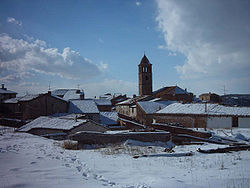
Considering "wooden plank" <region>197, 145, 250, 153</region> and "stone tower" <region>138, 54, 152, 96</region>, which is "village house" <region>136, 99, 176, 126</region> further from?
"wooden plank" <region>197, 145, 250, 153</region>

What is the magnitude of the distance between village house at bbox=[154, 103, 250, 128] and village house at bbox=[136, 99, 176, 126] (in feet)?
17.5

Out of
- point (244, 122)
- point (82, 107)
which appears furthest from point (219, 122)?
point (82, 107)

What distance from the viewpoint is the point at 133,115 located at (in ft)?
141

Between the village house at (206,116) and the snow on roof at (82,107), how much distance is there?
11.3 m

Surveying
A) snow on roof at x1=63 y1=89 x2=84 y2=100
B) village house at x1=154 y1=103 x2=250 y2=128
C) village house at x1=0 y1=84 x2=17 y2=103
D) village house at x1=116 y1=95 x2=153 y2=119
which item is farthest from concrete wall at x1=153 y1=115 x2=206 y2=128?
village house at x1=0 y1=84 x2=17 y2=103

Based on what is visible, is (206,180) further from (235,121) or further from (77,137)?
(235,121)

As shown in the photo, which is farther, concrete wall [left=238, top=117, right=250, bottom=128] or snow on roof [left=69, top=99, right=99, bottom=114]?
snow on roof [left=69, top=99, right=99, bottom=114]

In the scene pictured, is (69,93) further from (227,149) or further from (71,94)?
(227,149)

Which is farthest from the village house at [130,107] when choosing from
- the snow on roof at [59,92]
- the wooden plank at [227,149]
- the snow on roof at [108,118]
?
the wooden plank at [227,149]

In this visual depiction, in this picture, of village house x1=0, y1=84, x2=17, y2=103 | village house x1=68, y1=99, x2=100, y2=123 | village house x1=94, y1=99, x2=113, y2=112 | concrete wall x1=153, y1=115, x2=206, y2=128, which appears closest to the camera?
concrete wall x1=153, y1=115, x2=206, y2=128

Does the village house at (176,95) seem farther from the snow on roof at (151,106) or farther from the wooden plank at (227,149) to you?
the wooden plank at (227,149)

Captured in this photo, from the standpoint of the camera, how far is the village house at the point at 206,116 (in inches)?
942

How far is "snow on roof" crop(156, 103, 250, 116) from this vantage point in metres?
24.6

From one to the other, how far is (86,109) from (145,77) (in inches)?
1038
